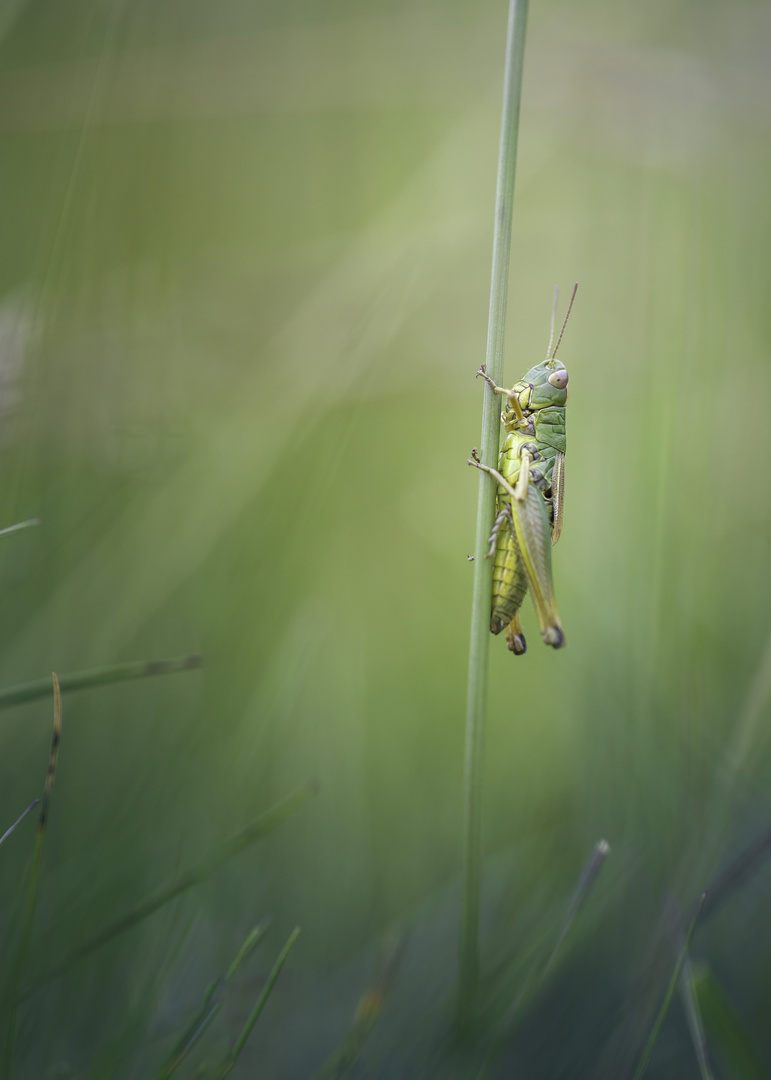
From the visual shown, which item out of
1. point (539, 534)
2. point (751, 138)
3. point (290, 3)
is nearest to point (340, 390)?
point (539, 534)

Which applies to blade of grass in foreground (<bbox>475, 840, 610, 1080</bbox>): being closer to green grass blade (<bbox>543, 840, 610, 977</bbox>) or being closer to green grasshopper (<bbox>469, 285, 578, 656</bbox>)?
green grass blade (<bbox>543, 840, 610, 977</bbox>)

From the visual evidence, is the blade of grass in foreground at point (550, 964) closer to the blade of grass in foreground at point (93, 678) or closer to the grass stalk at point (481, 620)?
the grass stalk at point (481, 620)

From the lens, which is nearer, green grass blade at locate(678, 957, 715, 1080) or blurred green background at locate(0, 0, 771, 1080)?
green grass blade at locate(678, 957, 715, 1080)

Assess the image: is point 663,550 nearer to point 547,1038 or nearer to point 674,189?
point 547,1038

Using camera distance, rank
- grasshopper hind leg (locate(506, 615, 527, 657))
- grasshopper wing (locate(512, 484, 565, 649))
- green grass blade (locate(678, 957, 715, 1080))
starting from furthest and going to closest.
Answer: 1. grasshopper hind leg (locate(506, 615, 527, 657))
2. grasshopper wing (locate(512, 484, 565, 649))
3. green grass blade (locate(678, 957, 715, 1080))

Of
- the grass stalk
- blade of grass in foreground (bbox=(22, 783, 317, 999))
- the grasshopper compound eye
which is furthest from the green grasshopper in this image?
blade of grass in foreground (bbox=(22, 783, 317, 999))

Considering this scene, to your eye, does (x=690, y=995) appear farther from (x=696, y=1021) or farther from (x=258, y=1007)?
(x=258, y=1007)

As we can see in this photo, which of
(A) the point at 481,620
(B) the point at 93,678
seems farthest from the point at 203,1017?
(A) the point at 481,620
